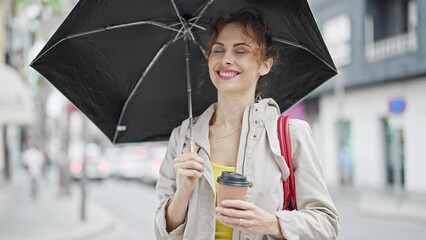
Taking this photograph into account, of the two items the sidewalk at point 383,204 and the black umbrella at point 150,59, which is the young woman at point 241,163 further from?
the sidewalk at point 383,204

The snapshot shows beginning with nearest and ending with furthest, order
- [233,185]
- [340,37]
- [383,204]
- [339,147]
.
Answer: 1. [233,185]
2. [383,204]
3. [340,37]
4. [339,147]

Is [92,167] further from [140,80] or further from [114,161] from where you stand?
[140,80]

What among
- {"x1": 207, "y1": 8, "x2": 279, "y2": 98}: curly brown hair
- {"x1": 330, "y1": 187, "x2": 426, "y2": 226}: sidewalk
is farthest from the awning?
{"x1": 207, "y1": 8, "x2": 279, "y2": 98}: curly brown hair

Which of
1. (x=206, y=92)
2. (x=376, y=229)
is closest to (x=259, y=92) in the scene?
(x=206, y=92)

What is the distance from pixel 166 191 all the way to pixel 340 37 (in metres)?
25.7

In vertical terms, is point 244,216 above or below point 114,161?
above

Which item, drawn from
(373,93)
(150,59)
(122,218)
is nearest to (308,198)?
(150,59)

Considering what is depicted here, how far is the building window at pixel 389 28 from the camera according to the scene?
72.3ft

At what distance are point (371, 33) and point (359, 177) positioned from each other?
20.0 feet

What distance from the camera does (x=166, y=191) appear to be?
7.66 ft

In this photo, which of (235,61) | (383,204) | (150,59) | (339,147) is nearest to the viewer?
(235,61)

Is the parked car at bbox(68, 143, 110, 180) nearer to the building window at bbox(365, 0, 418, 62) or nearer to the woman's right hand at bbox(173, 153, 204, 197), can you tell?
the building window at bbox(365, 0, 418, 62)

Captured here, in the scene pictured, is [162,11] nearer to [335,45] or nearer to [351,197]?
[351,197]

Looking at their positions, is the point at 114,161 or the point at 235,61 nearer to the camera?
the point at 235,61
